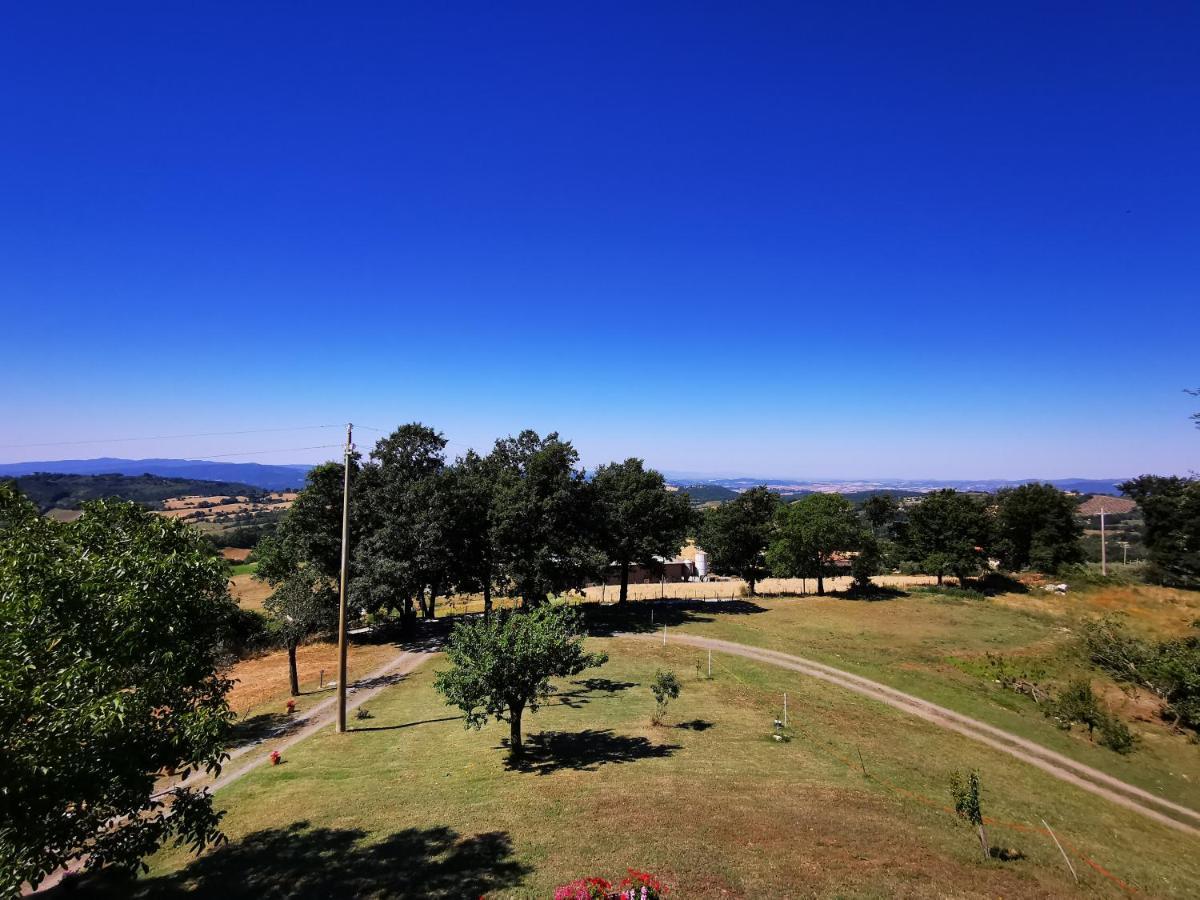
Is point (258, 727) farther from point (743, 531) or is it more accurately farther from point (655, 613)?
point (743, 531)

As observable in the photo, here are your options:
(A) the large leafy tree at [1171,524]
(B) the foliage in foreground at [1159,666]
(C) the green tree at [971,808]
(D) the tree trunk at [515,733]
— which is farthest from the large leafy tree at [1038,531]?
(D) the tree trunk at [515,733]

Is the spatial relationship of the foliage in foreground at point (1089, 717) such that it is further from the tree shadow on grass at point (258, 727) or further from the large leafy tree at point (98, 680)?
the tree shadow on grass at point (258, 727)

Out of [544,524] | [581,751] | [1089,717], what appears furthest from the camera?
[544,524]

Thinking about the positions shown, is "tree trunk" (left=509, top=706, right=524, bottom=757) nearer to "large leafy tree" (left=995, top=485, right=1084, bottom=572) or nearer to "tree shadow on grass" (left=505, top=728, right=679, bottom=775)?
"tree shadow on grass" (left=505, top=728, right=679, bottom=775)

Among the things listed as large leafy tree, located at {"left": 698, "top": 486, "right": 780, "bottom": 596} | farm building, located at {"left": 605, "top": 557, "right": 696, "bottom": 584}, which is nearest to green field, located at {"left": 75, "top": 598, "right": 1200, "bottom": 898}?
large leafy tree, located at {"left": 698, "top": 486, "right": 780, "bottom": 596}

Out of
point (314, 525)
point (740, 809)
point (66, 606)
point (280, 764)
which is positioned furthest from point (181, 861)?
point (314, 525)

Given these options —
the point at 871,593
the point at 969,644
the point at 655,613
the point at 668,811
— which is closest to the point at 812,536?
the point at 871,593
